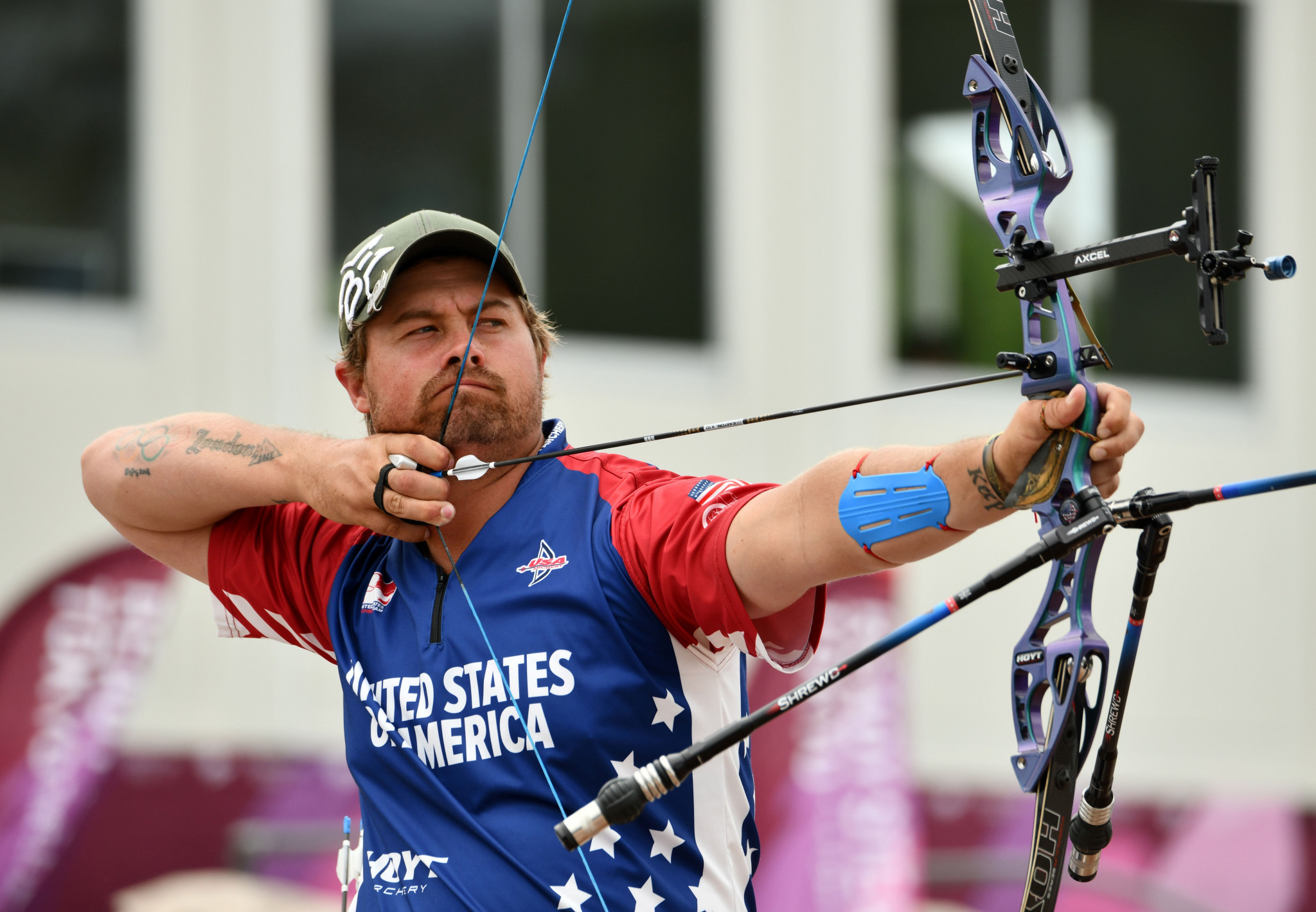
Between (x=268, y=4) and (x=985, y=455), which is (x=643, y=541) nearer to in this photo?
(x=985, y=455)

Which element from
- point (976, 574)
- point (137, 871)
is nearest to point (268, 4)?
point (137, 871)

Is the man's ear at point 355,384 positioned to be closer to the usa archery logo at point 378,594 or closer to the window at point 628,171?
the usa archery logo at point 378,594

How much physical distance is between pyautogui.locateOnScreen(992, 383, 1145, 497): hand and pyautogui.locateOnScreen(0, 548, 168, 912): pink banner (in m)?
4.87

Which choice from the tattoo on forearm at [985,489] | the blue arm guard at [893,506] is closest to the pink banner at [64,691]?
the blue arm guard at [893,506]

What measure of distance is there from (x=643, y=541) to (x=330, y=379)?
4534 mm

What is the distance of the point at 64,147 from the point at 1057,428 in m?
5.43

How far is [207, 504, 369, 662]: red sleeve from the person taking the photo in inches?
92.4

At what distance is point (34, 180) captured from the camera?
598 centimetres

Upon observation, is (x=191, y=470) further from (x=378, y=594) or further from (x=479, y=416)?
(x=479, y=416)

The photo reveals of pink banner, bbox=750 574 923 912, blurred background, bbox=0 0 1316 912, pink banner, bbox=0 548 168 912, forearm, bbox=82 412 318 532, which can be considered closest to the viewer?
forearm, bbox=82 412 318 532

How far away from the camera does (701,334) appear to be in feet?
22.9

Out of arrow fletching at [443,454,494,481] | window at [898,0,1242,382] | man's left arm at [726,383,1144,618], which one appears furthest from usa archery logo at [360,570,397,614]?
window at [898,0,1242,382]

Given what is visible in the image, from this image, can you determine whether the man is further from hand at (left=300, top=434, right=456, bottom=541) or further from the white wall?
the white wall

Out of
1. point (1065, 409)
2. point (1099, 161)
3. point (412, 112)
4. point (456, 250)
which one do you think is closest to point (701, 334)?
point (412, 112)
